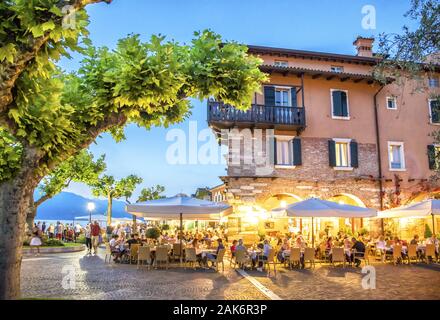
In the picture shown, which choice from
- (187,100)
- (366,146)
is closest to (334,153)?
(366,146)

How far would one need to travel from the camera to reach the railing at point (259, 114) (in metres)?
19.4

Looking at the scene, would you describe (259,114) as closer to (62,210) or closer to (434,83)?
(434,83)

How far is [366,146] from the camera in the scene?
21.7m

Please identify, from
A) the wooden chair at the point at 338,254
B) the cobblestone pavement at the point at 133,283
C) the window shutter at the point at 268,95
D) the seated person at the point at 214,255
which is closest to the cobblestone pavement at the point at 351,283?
the wooden chair at the point at 338,254

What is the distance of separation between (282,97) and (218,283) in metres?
12.9

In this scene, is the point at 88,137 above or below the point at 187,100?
below

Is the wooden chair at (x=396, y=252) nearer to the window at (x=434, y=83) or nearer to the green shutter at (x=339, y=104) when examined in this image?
the green shutter at (x=339, y=104)

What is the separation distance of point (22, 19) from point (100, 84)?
2490 mm

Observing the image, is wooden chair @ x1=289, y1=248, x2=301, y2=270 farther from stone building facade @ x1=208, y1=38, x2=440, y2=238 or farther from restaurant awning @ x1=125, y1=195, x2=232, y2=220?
stone building facade @ x1=208, y1=38, x2=440, y2=238

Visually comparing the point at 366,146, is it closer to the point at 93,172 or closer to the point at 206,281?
the point at 206,281

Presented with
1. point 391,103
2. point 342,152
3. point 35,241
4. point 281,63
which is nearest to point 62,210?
point 35,241

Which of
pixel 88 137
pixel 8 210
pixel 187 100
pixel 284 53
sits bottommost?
pixel 8 210

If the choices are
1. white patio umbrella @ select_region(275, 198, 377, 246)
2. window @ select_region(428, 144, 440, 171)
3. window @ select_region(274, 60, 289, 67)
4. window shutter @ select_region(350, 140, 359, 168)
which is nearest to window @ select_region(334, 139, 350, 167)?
window shutter @ select_region(350, 140, 359, 168)

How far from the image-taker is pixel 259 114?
19844 mm
